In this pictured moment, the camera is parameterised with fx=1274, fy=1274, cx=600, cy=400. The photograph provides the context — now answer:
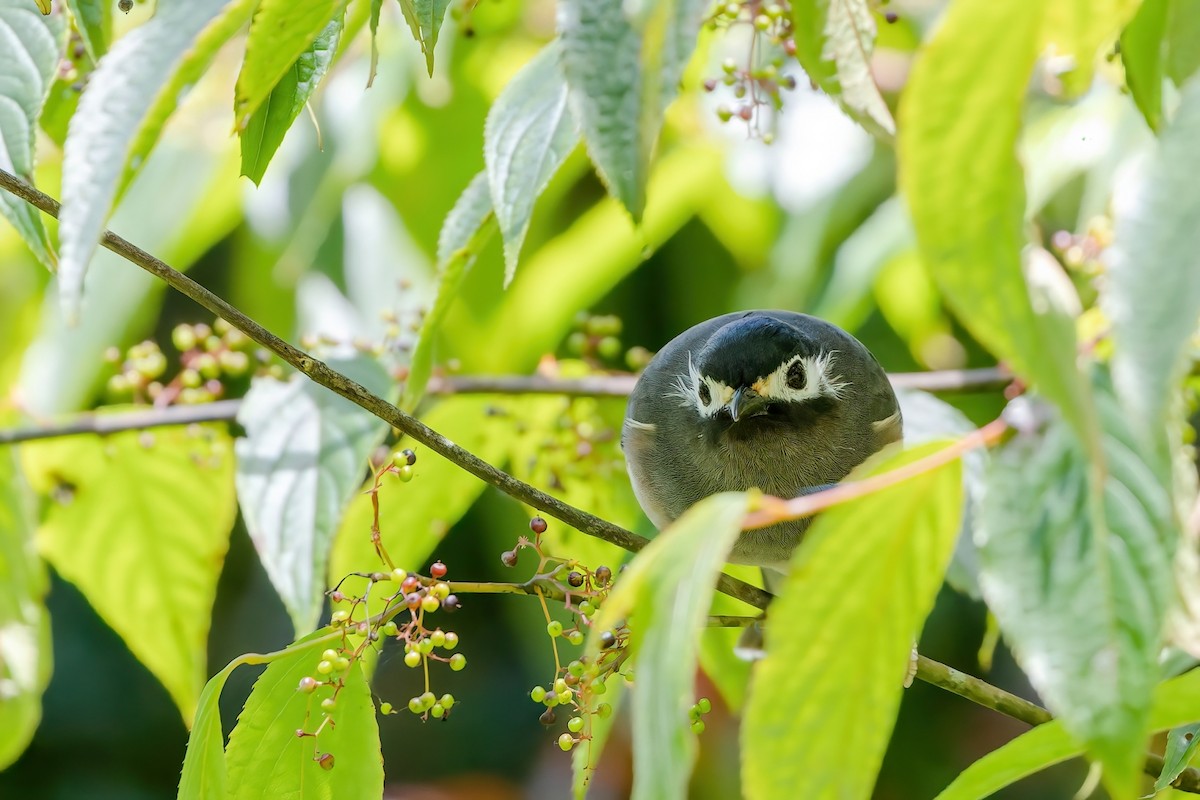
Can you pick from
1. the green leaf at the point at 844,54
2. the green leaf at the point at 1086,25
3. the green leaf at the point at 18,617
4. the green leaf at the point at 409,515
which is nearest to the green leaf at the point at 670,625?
the green leaf at the point at 1086,25

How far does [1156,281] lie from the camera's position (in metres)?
0.76

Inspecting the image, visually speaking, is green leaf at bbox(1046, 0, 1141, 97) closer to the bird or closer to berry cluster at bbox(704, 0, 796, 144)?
berry cluster at bbox(704, 0, 796, 144)

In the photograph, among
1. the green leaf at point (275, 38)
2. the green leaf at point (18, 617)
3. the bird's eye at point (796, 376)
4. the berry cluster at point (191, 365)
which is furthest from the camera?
the bird's eye at point (796, 376)

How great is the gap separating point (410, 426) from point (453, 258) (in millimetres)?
213

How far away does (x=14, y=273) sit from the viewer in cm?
372

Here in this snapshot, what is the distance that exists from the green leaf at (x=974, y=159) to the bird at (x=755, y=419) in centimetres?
180

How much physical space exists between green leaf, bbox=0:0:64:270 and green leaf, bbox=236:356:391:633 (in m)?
0.57

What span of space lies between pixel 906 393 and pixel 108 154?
1.75 metres

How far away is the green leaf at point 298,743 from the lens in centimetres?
145

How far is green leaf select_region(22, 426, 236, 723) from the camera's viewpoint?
2.29 metres

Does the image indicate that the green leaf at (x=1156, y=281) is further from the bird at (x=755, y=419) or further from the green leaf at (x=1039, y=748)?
the bird at (x=755, y=419)

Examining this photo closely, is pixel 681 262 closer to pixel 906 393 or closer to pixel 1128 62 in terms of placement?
pixel 906 393

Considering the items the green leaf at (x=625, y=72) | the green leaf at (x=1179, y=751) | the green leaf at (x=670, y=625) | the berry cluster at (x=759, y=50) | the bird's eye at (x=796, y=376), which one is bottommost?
the green leaf at (x=1179, y=751)

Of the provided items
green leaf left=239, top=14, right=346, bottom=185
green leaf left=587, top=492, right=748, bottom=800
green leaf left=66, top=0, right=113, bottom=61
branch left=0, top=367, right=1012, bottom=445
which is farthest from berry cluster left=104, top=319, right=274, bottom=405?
green leaf left=587, top=492, right=748, bottom=800
